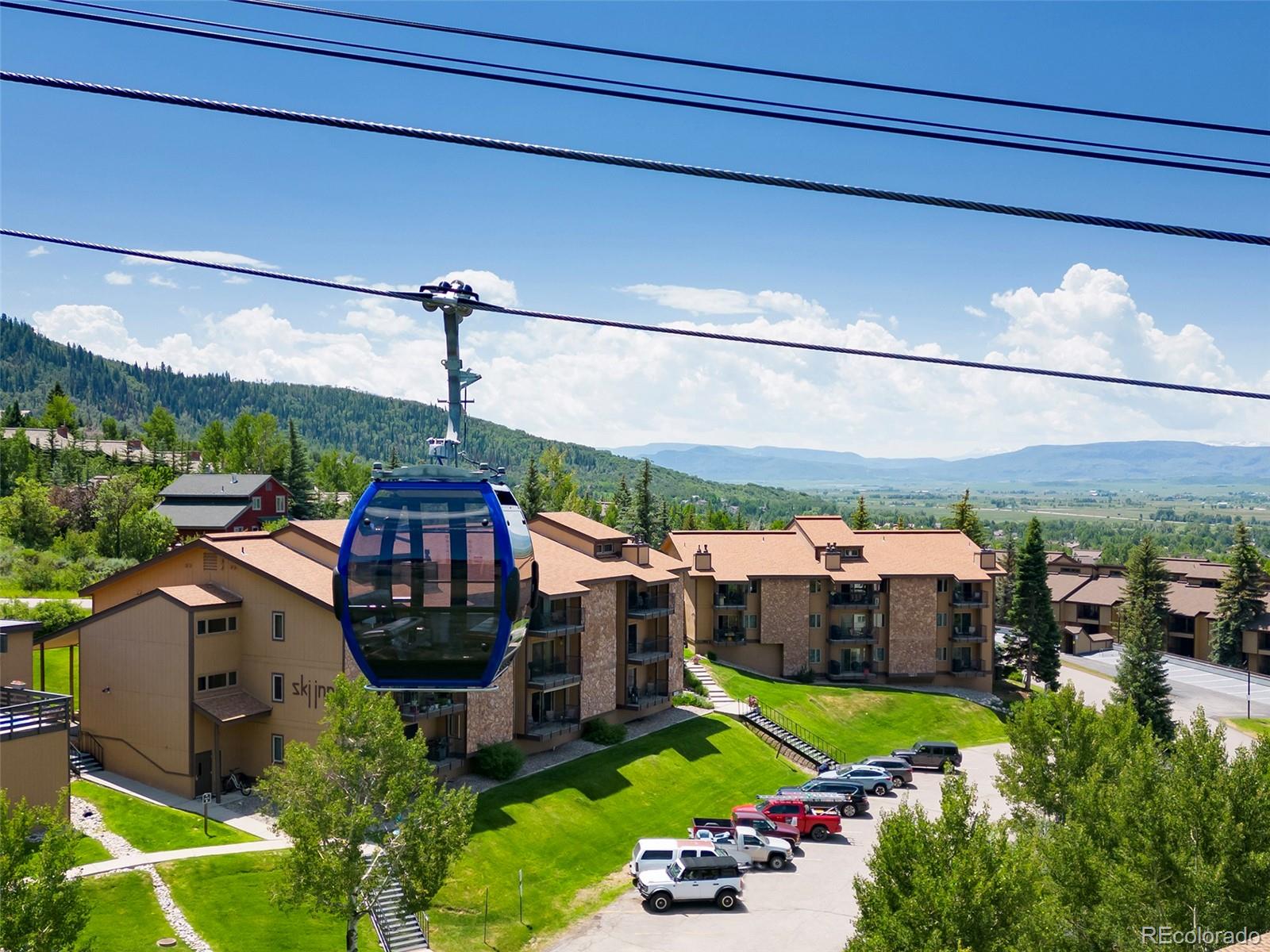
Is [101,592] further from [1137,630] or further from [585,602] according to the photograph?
[1137,630]

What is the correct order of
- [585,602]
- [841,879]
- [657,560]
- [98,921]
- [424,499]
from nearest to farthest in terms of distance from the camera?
[424,499] < [98,921] < [841,879] < [585,602] < [657,560]

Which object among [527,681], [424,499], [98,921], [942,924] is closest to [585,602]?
[527,681]

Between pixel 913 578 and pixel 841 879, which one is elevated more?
pixel 913 578

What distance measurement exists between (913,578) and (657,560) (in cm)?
2049

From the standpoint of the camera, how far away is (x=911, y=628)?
6794cm

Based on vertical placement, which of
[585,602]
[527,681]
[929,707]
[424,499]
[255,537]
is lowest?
[929,707]

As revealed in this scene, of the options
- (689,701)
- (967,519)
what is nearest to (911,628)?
(689,701)

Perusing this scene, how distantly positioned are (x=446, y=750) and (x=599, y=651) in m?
11.4

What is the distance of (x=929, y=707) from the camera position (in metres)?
63.9

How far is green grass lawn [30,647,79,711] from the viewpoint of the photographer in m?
43.2

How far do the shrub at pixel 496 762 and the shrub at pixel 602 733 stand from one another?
21.6 feet

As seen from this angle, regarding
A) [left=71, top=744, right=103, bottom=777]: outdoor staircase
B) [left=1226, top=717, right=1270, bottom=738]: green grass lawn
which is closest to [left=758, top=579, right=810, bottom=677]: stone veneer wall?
[left=1226, top=717, right=1270, bottom=738]: green grass lawn

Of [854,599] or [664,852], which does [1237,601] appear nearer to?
[854,599]

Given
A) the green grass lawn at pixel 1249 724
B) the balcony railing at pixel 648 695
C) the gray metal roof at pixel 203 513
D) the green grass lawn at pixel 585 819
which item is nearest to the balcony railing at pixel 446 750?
the green grass lawn at pixel 585 819
